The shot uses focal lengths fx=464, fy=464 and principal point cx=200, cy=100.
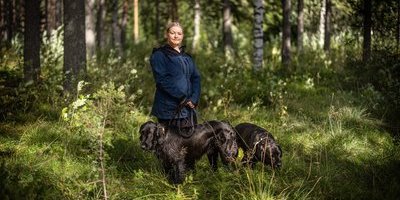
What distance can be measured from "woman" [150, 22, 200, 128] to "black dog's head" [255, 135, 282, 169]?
3.02 ft

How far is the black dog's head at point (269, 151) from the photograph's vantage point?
19.2ft

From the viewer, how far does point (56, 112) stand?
27.6 ft

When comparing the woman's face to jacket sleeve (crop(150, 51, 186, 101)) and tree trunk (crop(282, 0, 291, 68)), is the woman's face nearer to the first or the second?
jacket sleeve (crop(150, 51, 186, 101))

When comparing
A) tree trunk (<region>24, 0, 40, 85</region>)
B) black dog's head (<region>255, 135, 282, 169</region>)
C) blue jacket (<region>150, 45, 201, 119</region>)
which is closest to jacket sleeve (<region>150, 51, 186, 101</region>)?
blue jacket (<region>150, 45, 201, 119</region>)

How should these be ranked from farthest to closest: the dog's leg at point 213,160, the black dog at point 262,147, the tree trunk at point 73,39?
the tree trunk at point 73,39, the dog's leg at point 213,160, the black dog at point 262,147

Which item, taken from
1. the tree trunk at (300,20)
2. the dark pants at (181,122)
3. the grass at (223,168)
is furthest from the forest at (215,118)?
the tree trunk at (300,20)

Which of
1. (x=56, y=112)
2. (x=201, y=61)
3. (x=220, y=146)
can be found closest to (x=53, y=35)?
(x=201, y=61)

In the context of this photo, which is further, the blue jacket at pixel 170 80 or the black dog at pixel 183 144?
the blue jacket at pixel 170 80

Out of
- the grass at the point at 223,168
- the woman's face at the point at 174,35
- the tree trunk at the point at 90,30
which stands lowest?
the grass at the point at 223,168

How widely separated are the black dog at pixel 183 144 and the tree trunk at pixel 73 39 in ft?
13.1

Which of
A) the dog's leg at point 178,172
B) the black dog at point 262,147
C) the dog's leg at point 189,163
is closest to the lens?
the dog's leg at point 178,172

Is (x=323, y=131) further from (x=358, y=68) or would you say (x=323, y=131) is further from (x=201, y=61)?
(x=201, y=61)

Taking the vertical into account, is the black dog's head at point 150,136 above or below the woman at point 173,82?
below

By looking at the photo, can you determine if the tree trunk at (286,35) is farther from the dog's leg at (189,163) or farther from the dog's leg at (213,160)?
the dog's leg at (189,163)
